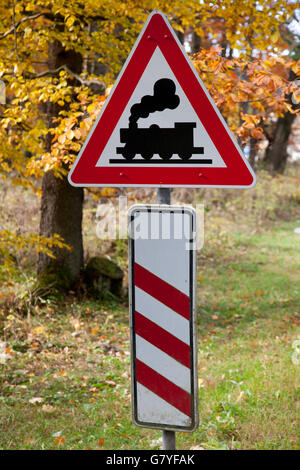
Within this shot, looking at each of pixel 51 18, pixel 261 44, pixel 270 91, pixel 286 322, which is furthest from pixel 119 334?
pixel 51 18

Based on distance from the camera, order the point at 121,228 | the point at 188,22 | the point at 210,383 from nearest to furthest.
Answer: the point at 210,383 → the point at 188,22 → the point at 121,228

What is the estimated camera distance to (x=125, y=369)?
5.63 m

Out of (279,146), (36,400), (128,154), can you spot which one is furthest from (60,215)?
(279,146)

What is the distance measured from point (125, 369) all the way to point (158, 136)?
156 inches

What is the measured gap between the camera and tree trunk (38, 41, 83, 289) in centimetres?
784

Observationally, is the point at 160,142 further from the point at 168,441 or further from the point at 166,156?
the point at 168,441

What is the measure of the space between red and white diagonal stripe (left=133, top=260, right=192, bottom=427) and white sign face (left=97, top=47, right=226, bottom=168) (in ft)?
1.49

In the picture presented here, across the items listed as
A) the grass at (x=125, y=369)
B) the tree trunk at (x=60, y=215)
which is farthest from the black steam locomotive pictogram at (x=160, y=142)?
the tree trunk at (x=60, y=215)

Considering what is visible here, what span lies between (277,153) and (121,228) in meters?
13.9

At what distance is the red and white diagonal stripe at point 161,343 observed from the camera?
2.25 m

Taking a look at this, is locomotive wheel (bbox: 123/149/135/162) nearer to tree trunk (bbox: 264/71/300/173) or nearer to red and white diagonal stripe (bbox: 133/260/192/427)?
red and white diagonal stripe (bbox: 133/260/192/427)

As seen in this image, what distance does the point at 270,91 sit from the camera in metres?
4.96

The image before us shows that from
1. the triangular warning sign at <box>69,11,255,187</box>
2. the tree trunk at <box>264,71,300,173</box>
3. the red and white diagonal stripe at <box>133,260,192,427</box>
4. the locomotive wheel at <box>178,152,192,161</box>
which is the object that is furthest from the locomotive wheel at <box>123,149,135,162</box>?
the tree trunk at <box>264,71,300,173</box>
